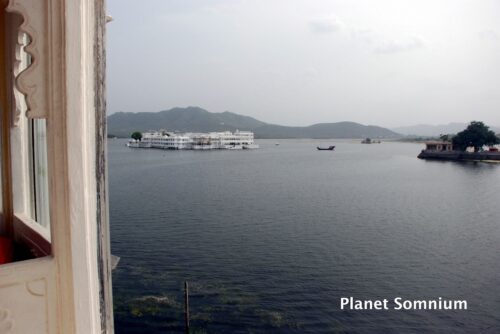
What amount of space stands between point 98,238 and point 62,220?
0.26 meters

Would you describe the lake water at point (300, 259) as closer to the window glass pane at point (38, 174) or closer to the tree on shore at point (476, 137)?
the window glass pane at point (38, 174)

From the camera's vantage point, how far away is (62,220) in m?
2.04

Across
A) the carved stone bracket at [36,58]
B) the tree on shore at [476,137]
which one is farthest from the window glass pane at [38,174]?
the tree on shore at [476,137]

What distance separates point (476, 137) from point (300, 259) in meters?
44.2

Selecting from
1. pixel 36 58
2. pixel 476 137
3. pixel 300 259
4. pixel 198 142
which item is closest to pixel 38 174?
pixel 36 58

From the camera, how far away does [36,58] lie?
6.33 ft

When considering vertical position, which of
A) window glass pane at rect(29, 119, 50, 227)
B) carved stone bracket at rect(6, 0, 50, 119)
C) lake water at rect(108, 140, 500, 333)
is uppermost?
carved stone bracket at rect(6, 0, 50, 119)

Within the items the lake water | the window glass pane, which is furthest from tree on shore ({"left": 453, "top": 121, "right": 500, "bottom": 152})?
the window glass pane

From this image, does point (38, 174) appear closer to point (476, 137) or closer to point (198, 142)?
point (476, 137)

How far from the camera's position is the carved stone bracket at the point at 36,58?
1.89 m

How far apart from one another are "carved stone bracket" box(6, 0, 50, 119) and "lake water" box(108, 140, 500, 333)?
Answer: 6.79 m

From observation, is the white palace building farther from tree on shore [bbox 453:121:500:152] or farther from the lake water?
the lake water

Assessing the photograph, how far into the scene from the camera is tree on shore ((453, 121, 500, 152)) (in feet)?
152

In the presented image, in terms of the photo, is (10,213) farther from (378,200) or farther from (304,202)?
(378,200)
